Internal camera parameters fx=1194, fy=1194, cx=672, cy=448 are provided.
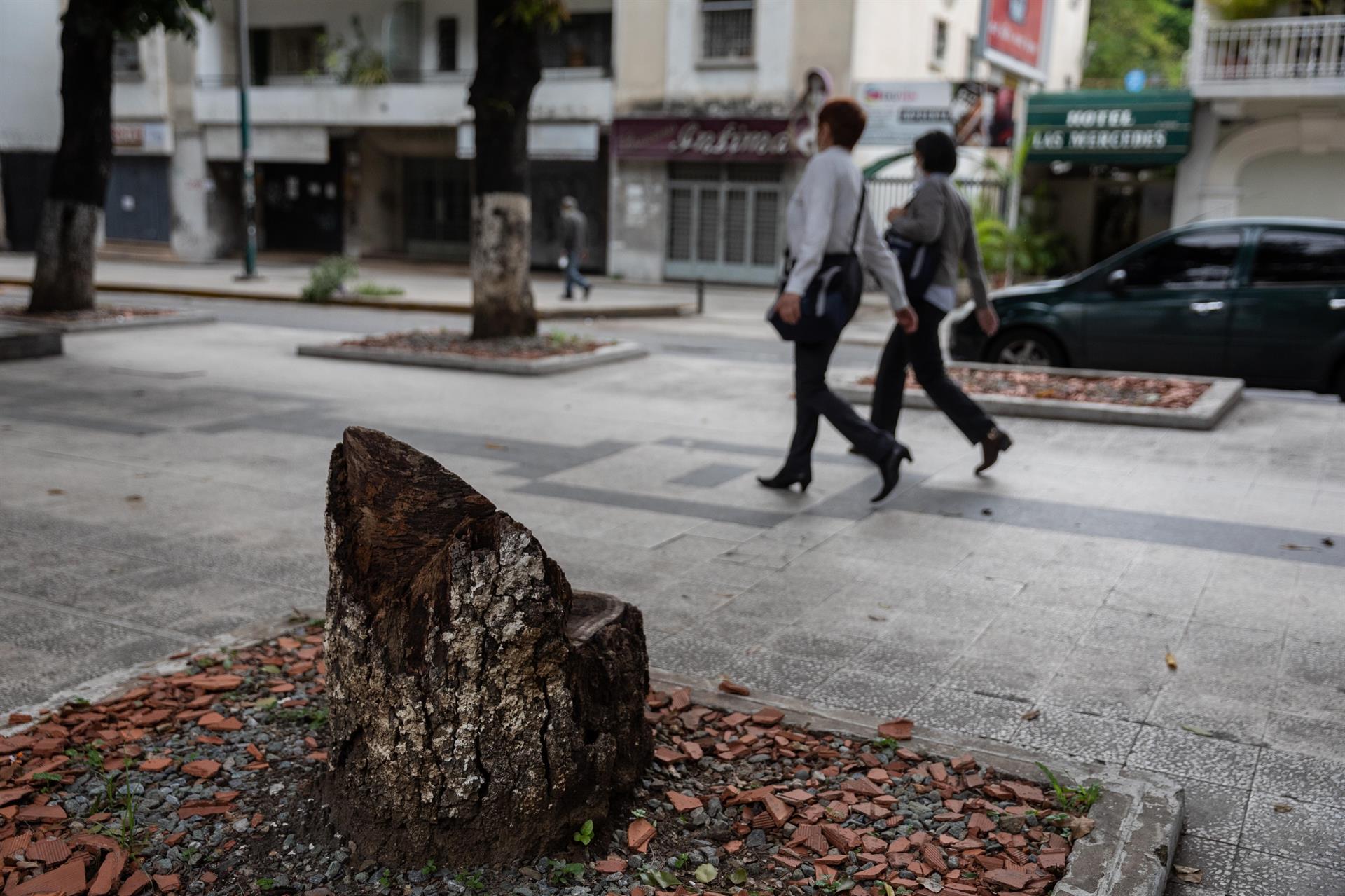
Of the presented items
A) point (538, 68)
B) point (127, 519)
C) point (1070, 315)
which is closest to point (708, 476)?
point (127, 519)

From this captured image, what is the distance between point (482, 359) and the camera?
11.6m

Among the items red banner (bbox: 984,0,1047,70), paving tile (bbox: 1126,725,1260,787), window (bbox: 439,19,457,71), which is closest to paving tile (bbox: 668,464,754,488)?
paving tile (bbox: 1126,725,1260,787)

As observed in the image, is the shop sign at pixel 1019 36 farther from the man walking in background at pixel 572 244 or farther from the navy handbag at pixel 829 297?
the navy handbag at pixel 829 297

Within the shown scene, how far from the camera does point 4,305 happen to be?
16.1m

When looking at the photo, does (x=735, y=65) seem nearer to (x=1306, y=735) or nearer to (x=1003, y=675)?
(x=1003, y=675)

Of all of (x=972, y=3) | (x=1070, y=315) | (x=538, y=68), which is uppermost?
(x=972, y=3)

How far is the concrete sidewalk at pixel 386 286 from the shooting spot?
2042 cm

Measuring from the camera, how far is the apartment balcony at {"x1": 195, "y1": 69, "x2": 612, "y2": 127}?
91.6 feet

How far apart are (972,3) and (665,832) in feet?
100

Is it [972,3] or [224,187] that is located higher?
[972,3]

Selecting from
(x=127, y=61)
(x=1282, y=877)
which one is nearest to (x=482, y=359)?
(x=1282, y=877)

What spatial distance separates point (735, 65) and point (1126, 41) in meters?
21.8

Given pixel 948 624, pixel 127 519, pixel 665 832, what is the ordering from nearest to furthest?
pixel 665 832 < pixel 948 624 < pixel 127 519

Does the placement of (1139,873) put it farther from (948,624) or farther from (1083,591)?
(1083,591)
